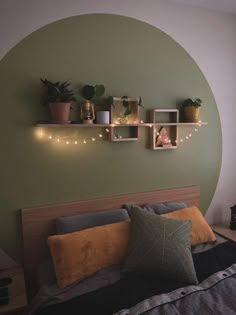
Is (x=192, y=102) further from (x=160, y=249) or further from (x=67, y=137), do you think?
(x=160, y=249)

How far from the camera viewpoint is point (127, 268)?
5.96 feet

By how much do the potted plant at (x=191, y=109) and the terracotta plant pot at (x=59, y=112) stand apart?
1.13 meters

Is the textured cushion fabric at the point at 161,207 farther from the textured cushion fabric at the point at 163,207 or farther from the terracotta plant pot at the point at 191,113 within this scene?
the terracotta plant pot at the point at 191,113

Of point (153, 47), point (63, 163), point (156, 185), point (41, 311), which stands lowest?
point (41, 311)

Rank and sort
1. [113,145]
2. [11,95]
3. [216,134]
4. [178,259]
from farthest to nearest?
[216,134] → [113,145] → [11,95] → [178,259]

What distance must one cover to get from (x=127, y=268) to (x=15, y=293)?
78cm

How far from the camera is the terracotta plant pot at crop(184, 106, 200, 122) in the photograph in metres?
2.46

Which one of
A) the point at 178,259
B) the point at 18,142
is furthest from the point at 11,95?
the point at 178,259

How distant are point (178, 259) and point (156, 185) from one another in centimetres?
88

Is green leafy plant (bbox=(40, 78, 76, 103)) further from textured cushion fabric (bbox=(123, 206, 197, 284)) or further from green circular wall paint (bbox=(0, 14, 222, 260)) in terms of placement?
textured cushion fabric (bbox=(123, 206, 197, 284))

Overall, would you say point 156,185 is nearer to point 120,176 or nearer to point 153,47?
point 120,176

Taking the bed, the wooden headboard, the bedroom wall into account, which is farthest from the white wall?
the wooden headboard

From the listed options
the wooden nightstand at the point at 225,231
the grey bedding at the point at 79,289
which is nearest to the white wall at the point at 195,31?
the wooden nightstand at the point at 225,231

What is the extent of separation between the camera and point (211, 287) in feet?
5.42
